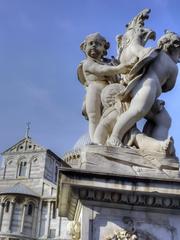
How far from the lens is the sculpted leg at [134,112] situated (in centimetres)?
624

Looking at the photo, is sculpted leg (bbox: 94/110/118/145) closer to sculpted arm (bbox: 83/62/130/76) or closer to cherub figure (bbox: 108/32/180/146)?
cherub figure (bbox: 108/32/180/146)

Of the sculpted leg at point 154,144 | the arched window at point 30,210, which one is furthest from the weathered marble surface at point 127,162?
the arched window at point 30,210

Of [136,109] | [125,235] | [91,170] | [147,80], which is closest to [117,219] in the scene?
[125,235]

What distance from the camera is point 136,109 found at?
20.5 feet

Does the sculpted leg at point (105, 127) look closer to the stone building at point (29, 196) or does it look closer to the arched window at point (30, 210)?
the stone building at point (29, 196)

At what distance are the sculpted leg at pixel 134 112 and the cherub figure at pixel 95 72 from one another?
1.71 feet

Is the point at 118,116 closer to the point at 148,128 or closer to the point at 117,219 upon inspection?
the point at 148,128

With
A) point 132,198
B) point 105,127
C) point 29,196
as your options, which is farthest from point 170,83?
point 29,196

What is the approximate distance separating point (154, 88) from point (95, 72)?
100 cm

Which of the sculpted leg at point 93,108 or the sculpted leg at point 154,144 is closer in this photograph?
the sculpted leg at point 154,144

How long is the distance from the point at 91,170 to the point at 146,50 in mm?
2101

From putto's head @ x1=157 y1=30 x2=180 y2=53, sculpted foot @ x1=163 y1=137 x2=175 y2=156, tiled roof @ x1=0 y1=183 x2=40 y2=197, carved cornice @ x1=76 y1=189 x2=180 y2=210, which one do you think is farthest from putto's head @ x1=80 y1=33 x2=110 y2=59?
tiled roof @ x1=0 y1=183 x2=40 y2=197

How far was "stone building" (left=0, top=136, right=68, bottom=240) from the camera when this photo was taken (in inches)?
1825

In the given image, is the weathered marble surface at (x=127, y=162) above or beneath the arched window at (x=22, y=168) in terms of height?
beneath
